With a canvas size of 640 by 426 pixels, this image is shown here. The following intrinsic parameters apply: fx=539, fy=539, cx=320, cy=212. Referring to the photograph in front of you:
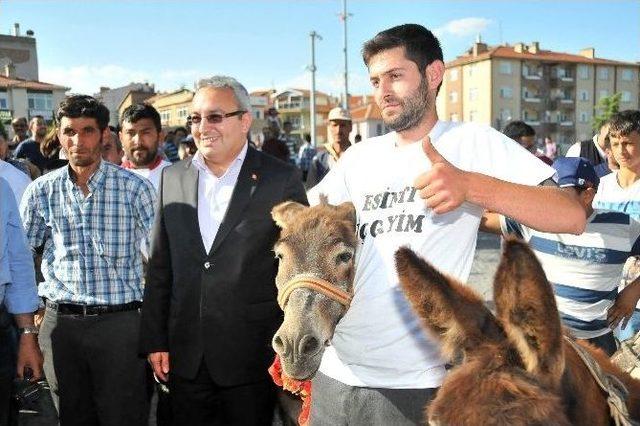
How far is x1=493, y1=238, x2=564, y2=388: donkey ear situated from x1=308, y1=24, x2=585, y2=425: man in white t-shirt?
83cm

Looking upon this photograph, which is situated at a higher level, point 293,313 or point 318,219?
point 318,219

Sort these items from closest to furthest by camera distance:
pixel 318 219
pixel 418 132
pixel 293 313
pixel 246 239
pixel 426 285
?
pixel 426 285, pixel 293 313, pixel 318 219, pixel 418 132, pixel 246 239

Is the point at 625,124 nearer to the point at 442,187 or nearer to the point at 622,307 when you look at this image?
the point at 622,307

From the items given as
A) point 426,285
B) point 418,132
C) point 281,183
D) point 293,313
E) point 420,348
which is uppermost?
point 418,132

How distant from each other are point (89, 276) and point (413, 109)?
2.51 m

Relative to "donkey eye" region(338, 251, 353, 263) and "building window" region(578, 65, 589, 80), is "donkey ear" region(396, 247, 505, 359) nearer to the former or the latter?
"donkey eye" region(338, 251, 353, 263)

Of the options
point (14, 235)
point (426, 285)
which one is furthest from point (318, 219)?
point (14, 235)

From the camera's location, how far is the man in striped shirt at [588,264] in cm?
380

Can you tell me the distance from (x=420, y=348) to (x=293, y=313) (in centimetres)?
62

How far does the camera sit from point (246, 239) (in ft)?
9.86

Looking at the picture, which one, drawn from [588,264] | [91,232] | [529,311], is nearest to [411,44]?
[529,311]

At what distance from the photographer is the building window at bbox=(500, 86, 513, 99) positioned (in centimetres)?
8062

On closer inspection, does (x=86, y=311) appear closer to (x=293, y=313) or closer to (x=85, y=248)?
(x=85, y=248)

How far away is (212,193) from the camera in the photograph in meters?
3.21
